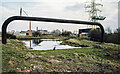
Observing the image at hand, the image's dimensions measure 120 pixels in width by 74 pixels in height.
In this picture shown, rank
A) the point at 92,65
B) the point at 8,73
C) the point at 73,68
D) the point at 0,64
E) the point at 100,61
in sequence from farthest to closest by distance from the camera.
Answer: the point at 100,61 < the point at 92,65 < the point at 73,68 < the point at 0,64 < the point at 8,73

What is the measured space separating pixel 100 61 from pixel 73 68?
0.96m

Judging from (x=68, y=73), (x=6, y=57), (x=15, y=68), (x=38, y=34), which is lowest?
(x=68, y=73)

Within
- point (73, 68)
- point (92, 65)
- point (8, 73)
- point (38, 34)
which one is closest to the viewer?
point (8, 73)

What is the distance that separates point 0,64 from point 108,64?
279 centimetres

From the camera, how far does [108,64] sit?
2549mm

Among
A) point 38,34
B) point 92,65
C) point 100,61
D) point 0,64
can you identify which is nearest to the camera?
point 0,64

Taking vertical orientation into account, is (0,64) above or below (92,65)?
above

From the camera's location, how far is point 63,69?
86.6 inches

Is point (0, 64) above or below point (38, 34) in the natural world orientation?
below

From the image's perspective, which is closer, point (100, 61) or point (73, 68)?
point (73, 68)

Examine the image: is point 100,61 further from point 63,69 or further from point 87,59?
point 63,69

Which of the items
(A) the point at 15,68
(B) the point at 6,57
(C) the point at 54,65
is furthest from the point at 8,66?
(C) the point at 54,65

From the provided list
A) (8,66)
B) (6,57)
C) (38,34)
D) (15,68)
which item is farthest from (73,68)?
(38,34)

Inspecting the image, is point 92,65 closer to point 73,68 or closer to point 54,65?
point 73,68
